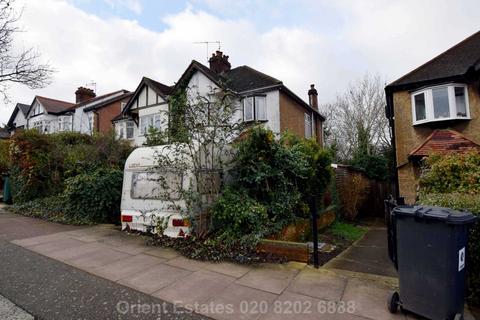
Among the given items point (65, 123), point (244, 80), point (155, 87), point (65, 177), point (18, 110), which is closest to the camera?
point (65, 177)

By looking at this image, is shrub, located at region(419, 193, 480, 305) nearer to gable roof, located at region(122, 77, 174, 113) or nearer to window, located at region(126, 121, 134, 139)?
gable roof, located at region(122, 77, 174, 113)

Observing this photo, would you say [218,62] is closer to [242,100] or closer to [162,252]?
[242,100]

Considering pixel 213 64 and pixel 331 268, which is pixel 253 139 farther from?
pixel 213 64

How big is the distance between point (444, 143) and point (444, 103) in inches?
81.3

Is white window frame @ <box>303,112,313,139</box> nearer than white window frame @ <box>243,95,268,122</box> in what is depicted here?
No

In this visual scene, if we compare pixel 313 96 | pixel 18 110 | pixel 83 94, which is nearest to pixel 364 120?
pixel 313 96

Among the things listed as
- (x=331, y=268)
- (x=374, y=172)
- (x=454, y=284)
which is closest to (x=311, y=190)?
(x=331, y=268)

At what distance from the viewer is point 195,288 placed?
4047 millimetres

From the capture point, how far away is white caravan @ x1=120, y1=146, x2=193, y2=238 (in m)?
6.38

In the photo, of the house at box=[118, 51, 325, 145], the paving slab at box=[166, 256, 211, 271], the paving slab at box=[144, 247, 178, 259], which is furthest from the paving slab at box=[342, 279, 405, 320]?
the house at box=[118, 51, 325, 145]

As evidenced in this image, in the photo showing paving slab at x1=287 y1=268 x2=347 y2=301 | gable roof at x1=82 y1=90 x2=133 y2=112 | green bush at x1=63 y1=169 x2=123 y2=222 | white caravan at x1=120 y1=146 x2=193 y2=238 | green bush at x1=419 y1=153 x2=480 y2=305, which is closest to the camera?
paving slab at x1=287 y1=268 x2=347 y2=301

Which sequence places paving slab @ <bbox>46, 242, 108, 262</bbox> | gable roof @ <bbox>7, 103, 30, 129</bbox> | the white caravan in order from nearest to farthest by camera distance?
paving slab @ <bbox>46, 242, 108, 262</bbox> → the white caravan → gable roof @ <bbox>7, 103, 30, 129</bbox>

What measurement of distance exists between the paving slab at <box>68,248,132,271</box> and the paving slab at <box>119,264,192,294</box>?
1010mm

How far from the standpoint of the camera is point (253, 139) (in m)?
6.83
